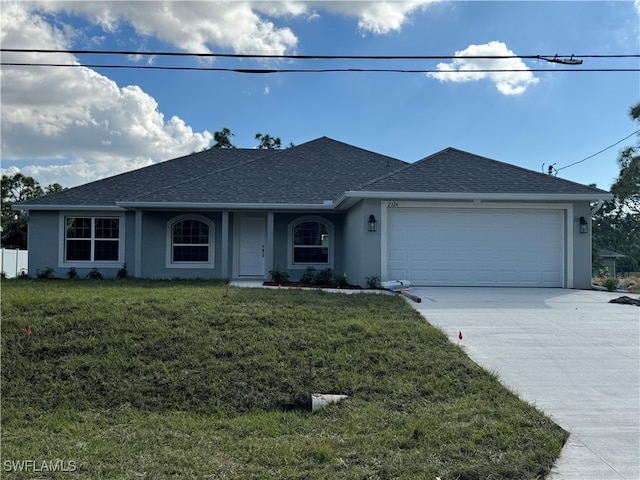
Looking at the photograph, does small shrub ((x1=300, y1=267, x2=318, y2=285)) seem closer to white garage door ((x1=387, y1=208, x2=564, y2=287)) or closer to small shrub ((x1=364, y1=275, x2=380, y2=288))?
small shrub ((x1=364, y1=275, x2=380, y2=288))

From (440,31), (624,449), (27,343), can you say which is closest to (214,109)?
(440,31)

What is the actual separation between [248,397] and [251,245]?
436 inches

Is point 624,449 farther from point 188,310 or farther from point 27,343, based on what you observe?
point 27,343

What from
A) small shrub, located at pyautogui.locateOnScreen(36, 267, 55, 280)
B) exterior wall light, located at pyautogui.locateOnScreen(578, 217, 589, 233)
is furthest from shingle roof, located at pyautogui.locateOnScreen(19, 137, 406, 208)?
exterior wall light, located at pyautogui.locateOnScreen(578, 217, 589, 233)

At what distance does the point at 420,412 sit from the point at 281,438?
1510 millimetres

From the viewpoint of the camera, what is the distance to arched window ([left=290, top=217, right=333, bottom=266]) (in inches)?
654

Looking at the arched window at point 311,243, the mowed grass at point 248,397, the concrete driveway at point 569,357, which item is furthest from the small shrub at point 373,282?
the arched window at point 311,243

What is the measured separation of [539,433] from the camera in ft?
15.0

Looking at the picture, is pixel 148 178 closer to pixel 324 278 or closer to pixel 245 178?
pixel 245 178

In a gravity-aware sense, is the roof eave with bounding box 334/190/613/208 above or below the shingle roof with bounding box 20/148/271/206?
below

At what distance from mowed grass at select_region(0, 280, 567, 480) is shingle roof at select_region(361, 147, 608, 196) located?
16.0 ft

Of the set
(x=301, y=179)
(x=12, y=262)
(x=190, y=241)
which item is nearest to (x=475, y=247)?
(x=301, y=179)

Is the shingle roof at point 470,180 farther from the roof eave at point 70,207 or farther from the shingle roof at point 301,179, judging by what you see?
the roof eave at point 70,207

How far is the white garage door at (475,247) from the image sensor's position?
43.3 ft
